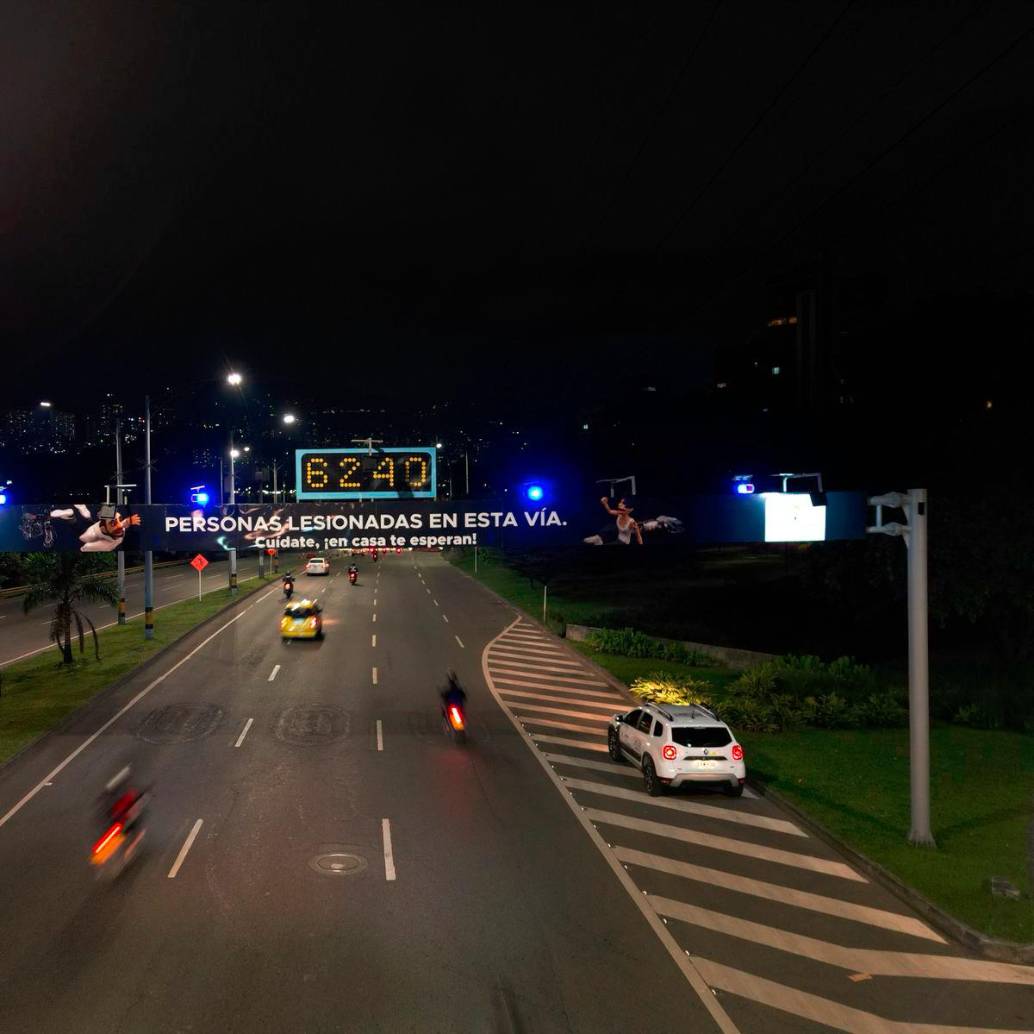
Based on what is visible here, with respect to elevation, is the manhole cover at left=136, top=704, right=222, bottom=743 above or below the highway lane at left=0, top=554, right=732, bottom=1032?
below

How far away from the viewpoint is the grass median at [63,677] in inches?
861

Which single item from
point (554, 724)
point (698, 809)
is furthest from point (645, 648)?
point (698, 809)

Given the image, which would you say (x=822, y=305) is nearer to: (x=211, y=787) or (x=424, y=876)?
(x=424, y=876)

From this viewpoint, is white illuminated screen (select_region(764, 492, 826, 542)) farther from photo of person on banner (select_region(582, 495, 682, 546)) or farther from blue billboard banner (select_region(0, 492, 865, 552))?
photo of person on banner (select_region(582, 495, 682, 546))

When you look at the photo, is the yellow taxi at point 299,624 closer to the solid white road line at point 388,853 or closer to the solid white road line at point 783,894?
the solid white road line at point 388,853

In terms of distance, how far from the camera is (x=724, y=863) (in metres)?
13.5

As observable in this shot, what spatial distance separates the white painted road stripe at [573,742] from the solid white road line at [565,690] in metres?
3.84

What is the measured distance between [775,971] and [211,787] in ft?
37.9

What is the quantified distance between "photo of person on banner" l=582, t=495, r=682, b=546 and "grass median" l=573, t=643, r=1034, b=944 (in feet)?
18.9

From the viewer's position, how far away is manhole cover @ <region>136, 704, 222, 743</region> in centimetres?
2119

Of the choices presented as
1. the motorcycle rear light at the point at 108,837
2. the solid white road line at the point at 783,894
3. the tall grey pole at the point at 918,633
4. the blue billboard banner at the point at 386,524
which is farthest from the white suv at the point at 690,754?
the motorcycle rear light at the point at 108,837

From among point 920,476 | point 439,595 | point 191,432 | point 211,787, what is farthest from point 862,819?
point 191,432

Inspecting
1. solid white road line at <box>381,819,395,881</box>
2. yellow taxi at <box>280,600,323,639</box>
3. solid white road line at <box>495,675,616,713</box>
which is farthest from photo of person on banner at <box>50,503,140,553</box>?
yellow taxi at <box>280,600,323,639</box>

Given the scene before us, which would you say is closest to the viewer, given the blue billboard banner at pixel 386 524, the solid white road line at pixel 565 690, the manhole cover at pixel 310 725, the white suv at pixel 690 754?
the white suv at pixel 690 754
